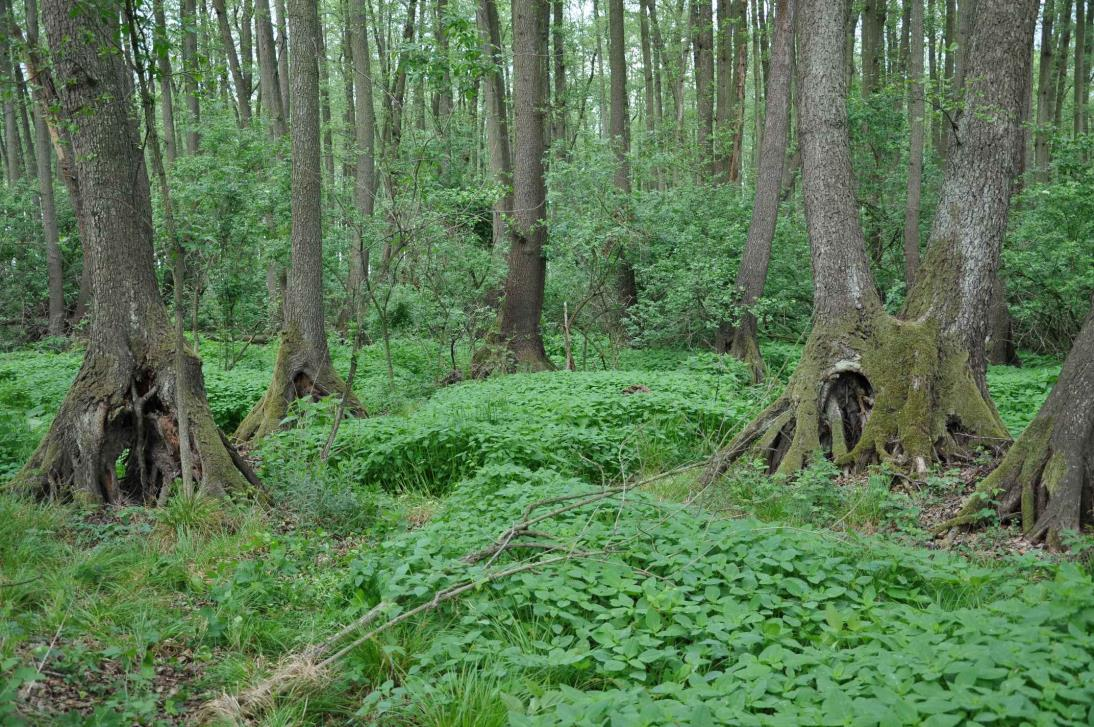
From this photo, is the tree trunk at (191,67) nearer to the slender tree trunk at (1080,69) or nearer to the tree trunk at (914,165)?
the tree trunk at (914,165)

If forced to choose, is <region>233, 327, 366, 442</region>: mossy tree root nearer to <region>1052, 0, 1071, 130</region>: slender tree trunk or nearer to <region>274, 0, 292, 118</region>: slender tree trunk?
<region>274, 0, 292, 118</region>: slender tree trunk

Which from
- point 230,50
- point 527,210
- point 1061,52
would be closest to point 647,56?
point 1061,52

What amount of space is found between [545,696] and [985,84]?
6452 millimetres

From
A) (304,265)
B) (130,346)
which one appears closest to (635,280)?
(304,265)

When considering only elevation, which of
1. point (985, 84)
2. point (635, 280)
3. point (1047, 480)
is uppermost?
point (985, 84)

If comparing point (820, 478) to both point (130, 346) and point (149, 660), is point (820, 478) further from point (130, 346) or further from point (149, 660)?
point (130, 346)

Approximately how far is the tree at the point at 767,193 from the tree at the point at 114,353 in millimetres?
9547

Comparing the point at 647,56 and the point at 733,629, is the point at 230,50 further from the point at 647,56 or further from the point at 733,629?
the point at 733,629

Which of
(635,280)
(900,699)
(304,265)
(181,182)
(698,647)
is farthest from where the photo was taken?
(635,280)

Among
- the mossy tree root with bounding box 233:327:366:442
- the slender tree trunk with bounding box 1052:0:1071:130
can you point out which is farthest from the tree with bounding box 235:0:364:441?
the slender tree trunk with bounding box 1052:0:1071:130

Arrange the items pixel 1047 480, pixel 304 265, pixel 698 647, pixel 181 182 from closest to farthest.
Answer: pixel 698 647 → pixel 1047 480 → pixel 304 265 → pixel 181 182

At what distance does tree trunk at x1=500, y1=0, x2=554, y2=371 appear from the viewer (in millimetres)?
13164

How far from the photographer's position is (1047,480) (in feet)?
17.3

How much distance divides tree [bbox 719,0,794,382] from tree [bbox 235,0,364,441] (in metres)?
6.97
